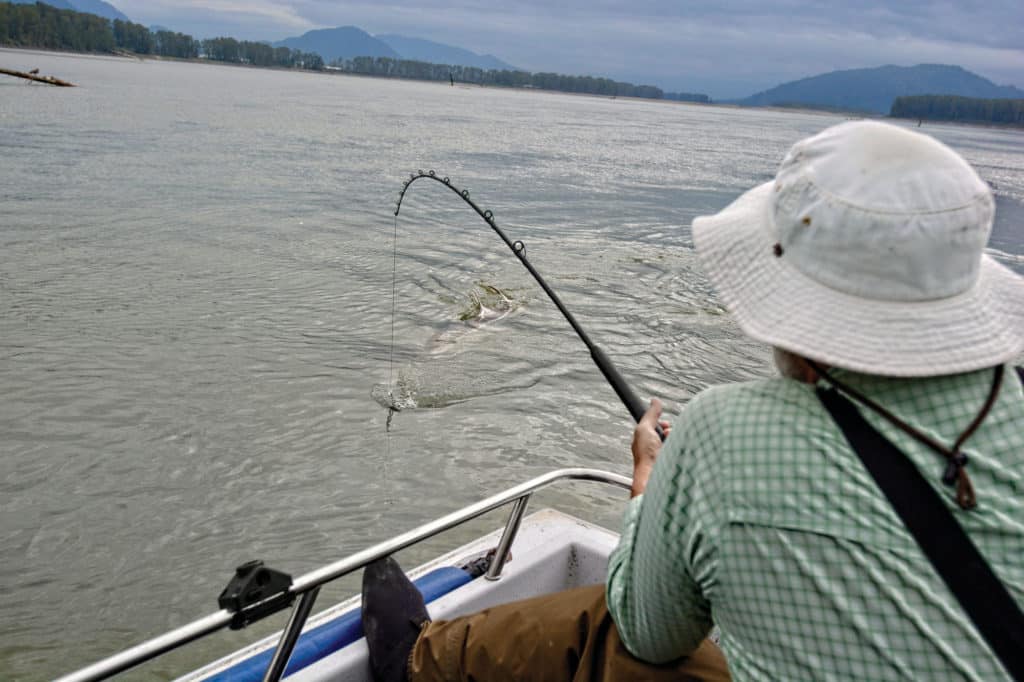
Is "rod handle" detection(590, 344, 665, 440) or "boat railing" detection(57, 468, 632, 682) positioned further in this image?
"rod handle" detection(590, 344, 665, 440)

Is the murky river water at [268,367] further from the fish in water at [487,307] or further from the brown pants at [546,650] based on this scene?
the brown pants at [546,650]

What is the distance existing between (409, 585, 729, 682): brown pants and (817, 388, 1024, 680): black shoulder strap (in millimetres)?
693

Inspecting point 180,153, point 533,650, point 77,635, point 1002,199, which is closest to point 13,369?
point 77,635

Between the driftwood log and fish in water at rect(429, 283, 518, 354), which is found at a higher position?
the driftwood log

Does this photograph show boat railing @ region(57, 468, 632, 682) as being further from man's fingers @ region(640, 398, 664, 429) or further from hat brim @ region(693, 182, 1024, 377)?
hat brim @ region(693, 182, 1024, 377)

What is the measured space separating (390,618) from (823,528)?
1.59 m

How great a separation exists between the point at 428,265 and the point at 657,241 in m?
5.12

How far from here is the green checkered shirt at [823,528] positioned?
117 cm

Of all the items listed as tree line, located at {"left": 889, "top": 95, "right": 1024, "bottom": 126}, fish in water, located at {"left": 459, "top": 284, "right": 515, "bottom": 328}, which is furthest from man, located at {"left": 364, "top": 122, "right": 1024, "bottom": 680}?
tree line, located at {"left": 889, "top": 95, "right": 1024, "bottom": 126}

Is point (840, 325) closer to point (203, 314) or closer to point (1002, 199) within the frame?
point (203, 314)

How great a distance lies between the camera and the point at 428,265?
1221 cm

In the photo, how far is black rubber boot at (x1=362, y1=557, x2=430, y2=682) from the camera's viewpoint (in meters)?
2.37

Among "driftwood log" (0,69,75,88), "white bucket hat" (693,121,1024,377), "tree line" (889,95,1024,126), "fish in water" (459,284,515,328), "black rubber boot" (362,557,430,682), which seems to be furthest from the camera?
"tree line" (889,95,1024,126)

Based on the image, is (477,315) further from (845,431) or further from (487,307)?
(845,431)
